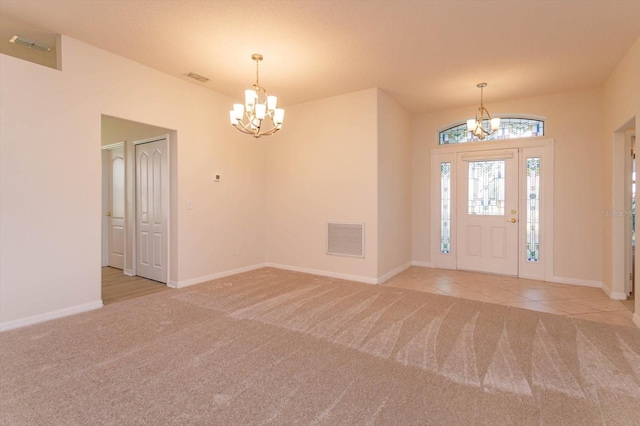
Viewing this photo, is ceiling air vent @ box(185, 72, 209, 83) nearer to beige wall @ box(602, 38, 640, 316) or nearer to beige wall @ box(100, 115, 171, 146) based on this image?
beige wall @ box(100, 115, 171, 146)

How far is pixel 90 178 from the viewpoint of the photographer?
371cm

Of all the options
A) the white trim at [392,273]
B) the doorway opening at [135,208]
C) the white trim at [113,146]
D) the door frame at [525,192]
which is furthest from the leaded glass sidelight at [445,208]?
the white trim at [113,146]

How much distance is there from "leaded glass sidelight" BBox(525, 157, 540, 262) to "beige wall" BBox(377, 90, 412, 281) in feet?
6.52

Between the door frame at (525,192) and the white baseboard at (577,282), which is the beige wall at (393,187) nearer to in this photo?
the door frame at (525,192)

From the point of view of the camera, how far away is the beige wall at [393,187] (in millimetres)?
5059

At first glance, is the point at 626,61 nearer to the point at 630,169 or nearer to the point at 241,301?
the point at 630,169

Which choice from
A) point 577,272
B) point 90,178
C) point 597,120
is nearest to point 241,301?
point 90,178

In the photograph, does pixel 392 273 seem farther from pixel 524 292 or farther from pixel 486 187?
pixel 486 187

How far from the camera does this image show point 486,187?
5734 mm

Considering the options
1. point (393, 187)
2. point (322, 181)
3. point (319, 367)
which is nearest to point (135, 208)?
point (322, 181)

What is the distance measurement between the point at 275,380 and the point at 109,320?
222 centimetres

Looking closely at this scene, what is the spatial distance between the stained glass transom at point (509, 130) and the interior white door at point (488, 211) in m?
0.29

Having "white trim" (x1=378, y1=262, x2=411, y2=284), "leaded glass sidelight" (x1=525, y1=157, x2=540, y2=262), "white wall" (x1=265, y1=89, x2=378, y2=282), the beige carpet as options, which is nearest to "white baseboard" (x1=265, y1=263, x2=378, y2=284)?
"white wall" (x1=265, y1=89, x2=378, y2=282)

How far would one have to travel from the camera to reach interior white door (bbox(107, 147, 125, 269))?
5.91 meters
